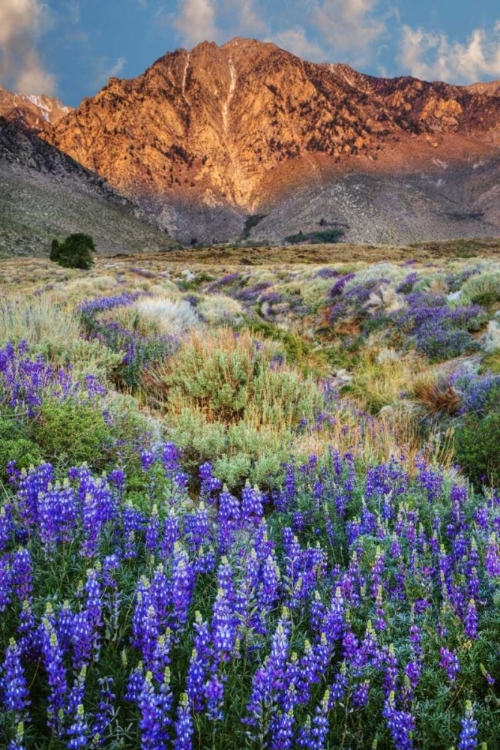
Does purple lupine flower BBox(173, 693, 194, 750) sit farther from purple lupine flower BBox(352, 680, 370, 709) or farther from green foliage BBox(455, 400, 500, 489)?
green foliage BBox(455, 400, 500, 489)

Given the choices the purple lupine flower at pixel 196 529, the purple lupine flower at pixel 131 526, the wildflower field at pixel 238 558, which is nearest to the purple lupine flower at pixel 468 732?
the wildflower field at pixel 238 558

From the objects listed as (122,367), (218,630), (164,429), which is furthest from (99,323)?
(218,630)

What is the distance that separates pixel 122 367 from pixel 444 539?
19.7ft

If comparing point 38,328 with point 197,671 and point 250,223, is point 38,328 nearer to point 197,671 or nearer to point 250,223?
point 197,671

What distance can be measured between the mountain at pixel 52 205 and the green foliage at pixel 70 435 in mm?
86112

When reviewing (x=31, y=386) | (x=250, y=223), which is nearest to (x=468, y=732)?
(x=31, y=386)

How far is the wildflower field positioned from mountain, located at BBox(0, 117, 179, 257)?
85648mm

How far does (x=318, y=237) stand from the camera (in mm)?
126688

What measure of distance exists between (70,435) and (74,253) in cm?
5172

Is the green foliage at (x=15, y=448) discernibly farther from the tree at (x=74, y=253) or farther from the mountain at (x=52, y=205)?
the mountain at (x=52, y=205)

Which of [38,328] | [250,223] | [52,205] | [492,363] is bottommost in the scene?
[38,328]

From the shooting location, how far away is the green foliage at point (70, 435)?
4105 millimetres

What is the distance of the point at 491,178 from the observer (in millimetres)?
173875

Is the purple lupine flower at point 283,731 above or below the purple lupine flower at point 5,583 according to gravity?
below
